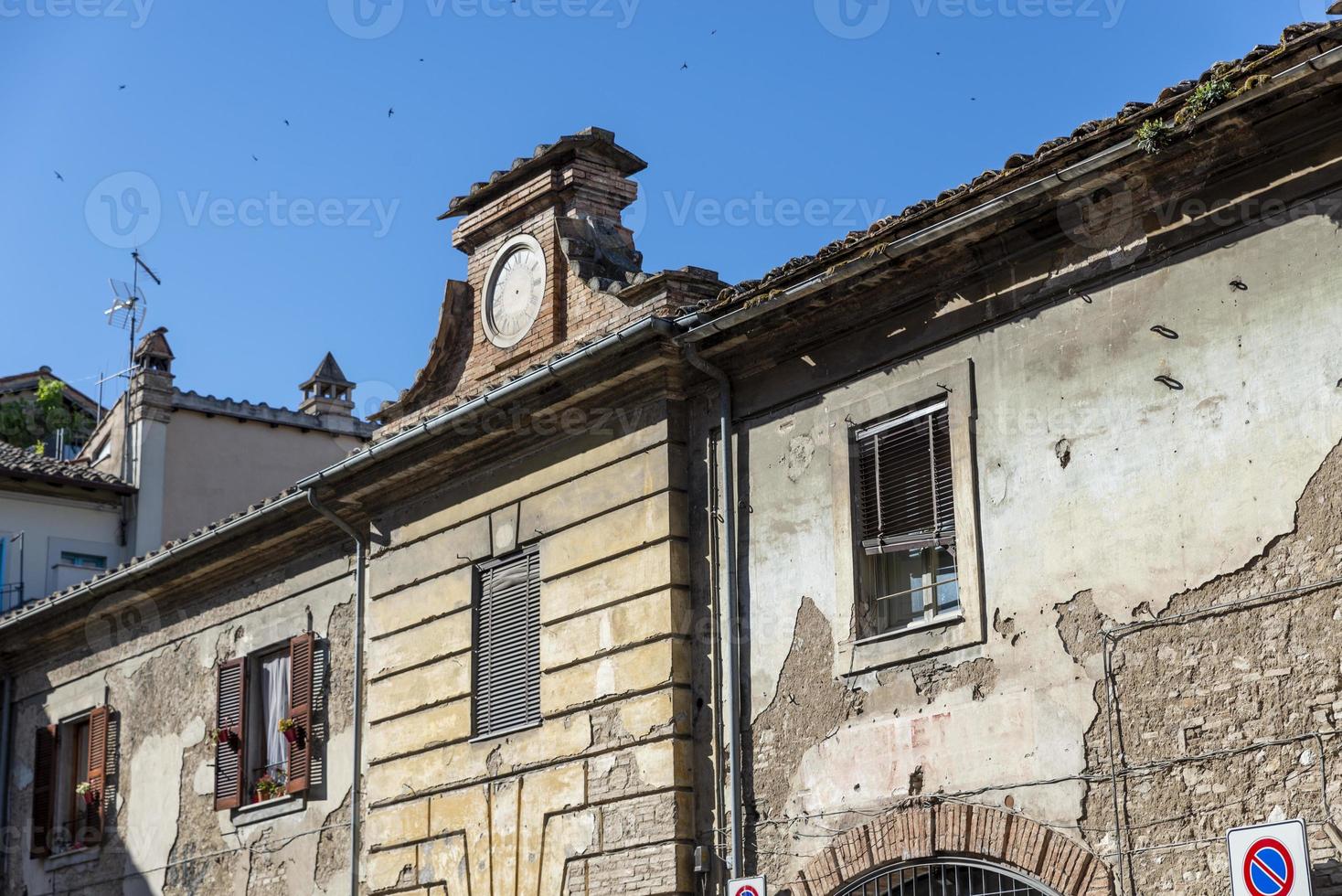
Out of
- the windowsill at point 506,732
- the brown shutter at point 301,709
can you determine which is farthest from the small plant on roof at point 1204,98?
the brown shutter at point 301,709

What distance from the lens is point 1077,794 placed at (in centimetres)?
1020

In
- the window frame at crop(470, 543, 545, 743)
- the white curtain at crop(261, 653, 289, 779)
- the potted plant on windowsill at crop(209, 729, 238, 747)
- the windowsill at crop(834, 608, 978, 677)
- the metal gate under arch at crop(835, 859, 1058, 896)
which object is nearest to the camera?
the metal gate under arch at crop(835, 859, 1058, 896)

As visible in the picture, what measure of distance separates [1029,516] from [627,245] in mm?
5430

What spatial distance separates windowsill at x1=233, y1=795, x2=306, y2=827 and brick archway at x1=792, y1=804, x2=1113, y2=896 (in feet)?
21.0

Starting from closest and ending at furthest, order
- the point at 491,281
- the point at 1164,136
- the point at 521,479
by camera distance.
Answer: the point at 1164,136
the point at 521,479
the point at 491,281

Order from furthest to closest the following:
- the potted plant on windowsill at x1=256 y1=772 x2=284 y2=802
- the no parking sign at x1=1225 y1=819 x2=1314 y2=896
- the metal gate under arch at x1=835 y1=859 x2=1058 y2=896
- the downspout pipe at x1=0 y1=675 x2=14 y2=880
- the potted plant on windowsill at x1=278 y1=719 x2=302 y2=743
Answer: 1. the downspout pipe at x1=0 y1=675 x2=14 y2=880
2. the potted plant on windowsill at x1=256 y1=772 x2=284 y2=802
3. the potted plant on windowsill at x1=278 y1=719 x2=302 y2=743
4. the metal gate under arch at x1=835 y1=859 x2=1058 y2=896
5. the no parking sign at x1=1225 y1=819 x2=1314 y2=896

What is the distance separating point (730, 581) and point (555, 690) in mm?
1869

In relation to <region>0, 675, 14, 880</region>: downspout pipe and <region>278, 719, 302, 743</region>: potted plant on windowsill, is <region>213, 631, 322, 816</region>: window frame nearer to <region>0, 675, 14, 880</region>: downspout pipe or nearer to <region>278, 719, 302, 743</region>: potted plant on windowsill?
<region>278, 719, 302, 743</region>: potted plant on windowsill

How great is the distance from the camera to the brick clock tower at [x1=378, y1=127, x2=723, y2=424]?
14617 millimetres

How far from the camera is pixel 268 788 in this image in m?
17.0

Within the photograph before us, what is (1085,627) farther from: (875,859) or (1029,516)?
(875,859)

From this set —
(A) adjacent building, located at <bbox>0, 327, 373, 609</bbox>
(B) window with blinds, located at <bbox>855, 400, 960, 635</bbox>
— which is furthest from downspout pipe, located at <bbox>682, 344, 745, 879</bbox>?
(A) adjacent building, located at <bbox>0, 327, 373, 609</bbox>

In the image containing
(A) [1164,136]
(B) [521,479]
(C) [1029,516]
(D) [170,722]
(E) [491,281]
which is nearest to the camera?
(A) [1164,136]

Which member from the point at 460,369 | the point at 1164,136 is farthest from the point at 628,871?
the point at 1164,136
